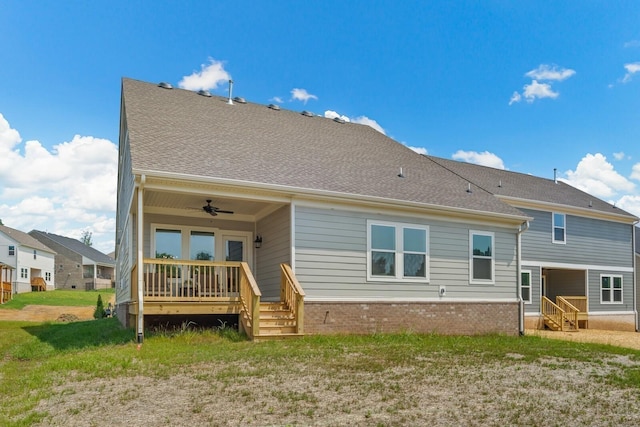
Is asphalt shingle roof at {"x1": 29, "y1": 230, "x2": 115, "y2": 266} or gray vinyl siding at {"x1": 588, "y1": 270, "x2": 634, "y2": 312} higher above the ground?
asphalt shingle roof at {"x1": 29, "y1": 230, "x2": 115, "y2": 266}

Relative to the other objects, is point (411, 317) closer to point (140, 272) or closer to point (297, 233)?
point (297, 233)

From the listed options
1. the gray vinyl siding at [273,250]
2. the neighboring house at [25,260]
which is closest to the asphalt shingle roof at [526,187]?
the gray vinyl siding at [273,250]

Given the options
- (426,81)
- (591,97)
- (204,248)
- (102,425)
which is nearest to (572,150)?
(591,97)

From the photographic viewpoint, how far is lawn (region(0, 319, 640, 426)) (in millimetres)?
5710

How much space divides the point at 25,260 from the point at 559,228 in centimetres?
4641

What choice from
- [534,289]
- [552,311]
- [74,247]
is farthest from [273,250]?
[74,247]

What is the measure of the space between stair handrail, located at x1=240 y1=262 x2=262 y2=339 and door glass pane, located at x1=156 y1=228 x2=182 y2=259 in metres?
3.01

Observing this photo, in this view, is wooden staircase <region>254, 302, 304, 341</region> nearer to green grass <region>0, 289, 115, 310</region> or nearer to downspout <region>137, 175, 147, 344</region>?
downspout <region>137, 175, 147, 344</region>

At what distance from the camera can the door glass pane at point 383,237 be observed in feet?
43.6

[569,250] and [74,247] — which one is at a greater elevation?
[569,250]

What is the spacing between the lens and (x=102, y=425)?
5.50 meters

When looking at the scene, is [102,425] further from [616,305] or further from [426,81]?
[616,305]

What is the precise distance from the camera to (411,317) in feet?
44.2

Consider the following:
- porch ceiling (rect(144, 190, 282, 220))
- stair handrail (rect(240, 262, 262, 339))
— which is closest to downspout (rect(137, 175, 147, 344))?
porch ceiling (rect(144, 190, 282, 220))
